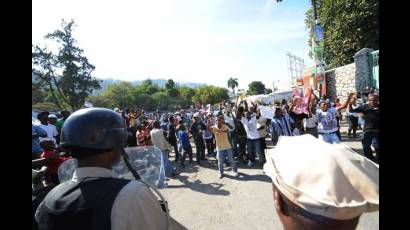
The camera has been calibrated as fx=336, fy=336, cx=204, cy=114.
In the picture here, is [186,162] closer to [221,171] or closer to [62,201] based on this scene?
[221,171]

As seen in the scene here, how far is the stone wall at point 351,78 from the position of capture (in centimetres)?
2008

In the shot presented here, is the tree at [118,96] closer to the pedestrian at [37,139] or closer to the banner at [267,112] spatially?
the banner at [267,112]

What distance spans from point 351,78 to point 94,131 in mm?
22231

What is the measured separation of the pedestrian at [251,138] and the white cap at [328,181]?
868 centimetres

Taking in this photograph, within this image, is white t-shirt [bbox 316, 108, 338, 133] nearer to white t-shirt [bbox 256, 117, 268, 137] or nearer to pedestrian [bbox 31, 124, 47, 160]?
white t-shirt [bbox 256, 117, 268, 137]

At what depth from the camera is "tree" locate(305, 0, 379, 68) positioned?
952 inches

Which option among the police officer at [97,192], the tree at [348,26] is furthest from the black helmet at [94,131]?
the tree at [348,26]

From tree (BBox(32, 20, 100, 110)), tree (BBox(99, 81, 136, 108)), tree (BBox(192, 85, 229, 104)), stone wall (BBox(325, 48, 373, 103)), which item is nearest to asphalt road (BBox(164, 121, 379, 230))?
stone wall (BBox(325, 48, 373, 103))

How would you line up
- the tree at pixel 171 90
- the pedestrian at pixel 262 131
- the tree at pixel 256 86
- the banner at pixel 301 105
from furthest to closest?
1. the tree at pixel 171 90
2. the tree at pixel 256 86
3. the banner at pixel 301 105
4. the pedestrian at pixel 262 131

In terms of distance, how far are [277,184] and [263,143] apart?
9.01 meters

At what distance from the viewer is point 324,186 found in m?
1.14
